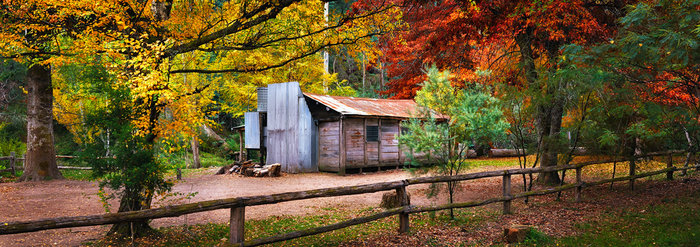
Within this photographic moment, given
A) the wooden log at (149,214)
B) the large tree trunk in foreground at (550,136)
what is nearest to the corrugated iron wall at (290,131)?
the large tree trunk in foreground at (550,136)

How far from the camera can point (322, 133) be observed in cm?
1928

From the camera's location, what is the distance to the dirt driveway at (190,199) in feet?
24.3

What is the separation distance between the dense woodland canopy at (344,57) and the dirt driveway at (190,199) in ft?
3.86

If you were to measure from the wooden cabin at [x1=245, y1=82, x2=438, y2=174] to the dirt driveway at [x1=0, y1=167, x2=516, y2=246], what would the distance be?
108 cm

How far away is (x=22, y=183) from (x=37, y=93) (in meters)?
3.22

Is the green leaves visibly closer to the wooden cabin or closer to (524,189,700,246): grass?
(524,189,700,246): grass

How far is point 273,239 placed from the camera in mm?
5551

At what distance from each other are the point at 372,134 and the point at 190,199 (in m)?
10.7

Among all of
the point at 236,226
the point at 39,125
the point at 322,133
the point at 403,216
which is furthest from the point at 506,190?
the point at 39,125

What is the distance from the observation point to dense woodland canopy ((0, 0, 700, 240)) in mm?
6383

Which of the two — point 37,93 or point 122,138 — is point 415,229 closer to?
point 122,138

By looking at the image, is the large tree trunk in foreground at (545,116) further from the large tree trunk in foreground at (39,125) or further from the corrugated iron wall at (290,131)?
the large tree trunk in foreground at (39,125)

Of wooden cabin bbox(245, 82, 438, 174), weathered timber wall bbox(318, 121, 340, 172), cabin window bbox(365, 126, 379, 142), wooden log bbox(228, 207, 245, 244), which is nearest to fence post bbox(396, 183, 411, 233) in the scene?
wooden log bbox(228, 207, 245, 244)

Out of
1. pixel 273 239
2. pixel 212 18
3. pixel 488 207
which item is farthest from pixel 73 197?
pixel 488 207
